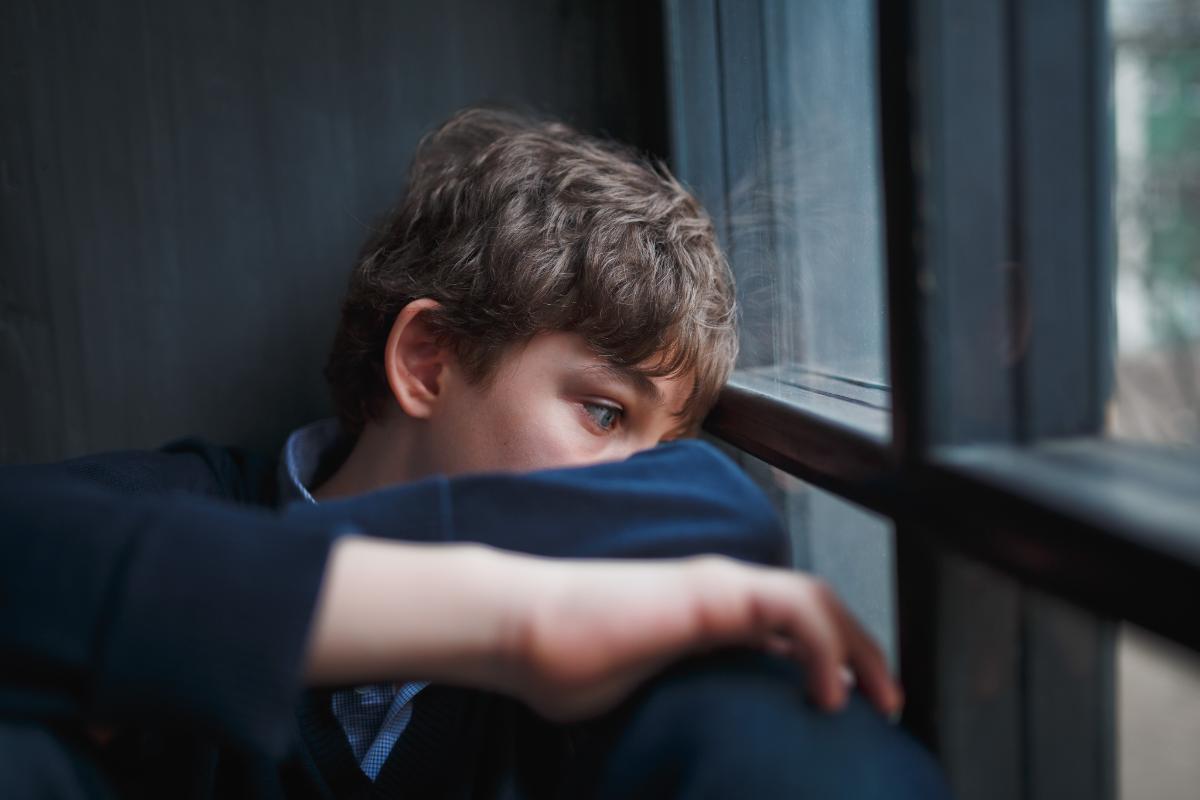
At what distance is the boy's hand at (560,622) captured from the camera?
465 millimetres

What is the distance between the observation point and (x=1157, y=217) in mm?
462

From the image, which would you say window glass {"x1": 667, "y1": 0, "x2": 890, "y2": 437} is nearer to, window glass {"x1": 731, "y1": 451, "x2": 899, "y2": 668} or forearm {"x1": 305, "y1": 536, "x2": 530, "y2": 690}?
window glass {"x1": 731, "y1": 451, "x2": 899, "y2": 668}

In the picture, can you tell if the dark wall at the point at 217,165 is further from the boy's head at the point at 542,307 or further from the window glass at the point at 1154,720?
the window glass at the point at 1154,720

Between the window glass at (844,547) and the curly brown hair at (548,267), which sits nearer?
the window glass at (844,547)

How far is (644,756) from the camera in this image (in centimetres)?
46

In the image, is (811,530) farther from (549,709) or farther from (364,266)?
(364,266)

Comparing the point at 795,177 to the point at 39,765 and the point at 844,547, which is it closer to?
the point at 844,547

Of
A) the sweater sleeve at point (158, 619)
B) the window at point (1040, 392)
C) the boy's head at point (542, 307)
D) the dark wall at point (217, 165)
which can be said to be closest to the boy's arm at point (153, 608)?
the sweater sleeve at point (158, 619)

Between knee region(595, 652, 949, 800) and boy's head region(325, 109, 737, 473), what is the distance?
0.47 metres

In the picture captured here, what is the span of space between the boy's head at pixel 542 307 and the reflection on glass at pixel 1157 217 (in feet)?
1.69

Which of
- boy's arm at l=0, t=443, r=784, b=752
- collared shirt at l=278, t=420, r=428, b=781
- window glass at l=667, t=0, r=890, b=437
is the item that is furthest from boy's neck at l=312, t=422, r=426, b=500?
boy's arm at l=0, t=443, r=784, b=752

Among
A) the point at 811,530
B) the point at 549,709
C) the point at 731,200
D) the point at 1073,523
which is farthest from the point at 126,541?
the point at 731,200

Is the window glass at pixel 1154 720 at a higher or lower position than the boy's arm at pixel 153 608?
lower

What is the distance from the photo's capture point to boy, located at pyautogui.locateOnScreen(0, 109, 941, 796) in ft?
1.46
